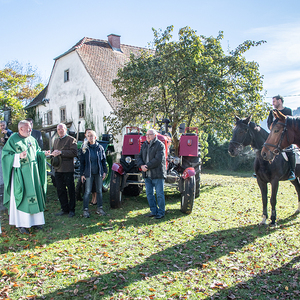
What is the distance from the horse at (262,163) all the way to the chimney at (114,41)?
18712mm

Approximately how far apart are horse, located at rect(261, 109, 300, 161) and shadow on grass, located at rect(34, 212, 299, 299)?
5.72 feet

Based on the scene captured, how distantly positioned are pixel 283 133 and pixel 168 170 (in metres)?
3.73

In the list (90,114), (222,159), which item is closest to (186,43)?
(90,114)

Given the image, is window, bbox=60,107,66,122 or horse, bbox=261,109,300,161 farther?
window, bbox=60,107,66,122

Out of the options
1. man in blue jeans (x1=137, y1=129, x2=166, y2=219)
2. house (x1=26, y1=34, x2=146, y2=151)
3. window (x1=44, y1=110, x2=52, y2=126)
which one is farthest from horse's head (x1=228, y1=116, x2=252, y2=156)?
window (x1=44, y1=110, x2=52, y2=126)

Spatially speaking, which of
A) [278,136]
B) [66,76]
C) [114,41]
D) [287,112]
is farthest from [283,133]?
[114,41]

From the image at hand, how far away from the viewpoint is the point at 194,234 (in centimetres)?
567

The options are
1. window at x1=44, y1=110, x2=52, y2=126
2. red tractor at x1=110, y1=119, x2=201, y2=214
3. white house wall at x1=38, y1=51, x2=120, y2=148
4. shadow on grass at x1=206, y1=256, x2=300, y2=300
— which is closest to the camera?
shadow on grass at x1=206, y1=256, x2=300, y2=300

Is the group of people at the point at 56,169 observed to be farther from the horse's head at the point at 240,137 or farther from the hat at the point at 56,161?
the horse's head at the point at 240,137

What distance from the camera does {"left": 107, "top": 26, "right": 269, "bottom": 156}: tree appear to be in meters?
10.7

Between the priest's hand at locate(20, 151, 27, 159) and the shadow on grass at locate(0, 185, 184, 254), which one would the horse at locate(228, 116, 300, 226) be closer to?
the shadow on grass at locate(0, 185, 184, 254)

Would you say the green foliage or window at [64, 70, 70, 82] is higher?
window at [64, 70, 70, 82]

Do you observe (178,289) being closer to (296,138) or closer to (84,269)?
(84,269)

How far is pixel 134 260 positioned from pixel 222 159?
17953mm
